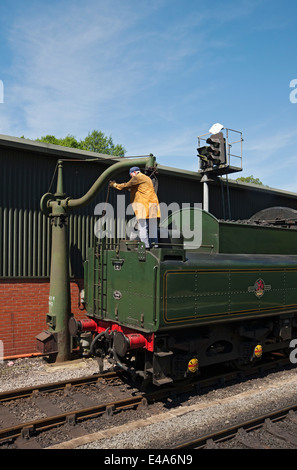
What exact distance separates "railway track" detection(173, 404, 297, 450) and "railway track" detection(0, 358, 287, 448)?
1.48 m

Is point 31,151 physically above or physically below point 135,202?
above

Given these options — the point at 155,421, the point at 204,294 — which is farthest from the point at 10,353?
the point at 204,294

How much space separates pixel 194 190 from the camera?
42.0 ft

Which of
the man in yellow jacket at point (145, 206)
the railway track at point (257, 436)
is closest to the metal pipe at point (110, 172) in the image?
→ the man in yellow jacket at point (145, 206)

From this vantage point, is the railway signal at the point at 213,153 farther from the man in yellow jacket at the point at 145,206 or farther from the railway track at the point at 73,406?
the railway track at the point at 73,406

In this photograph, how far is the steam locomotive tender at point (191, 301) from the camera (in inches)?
234

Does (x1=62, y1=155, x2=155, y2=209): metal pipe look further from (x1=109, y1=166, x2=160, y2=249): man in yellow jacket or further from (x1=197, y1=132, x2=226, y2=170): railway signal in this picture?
(x1=197, y1=132, x2=226, y2=170): railway signal

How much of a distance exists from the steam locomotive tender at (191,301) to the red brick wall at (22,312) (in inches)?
87.3

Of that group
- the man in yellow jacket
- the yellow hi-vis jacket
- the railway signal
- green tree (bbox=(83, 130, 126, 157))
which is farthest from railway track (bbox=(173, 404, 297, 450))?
green tree (bbox=(83, 130, 126, 157))

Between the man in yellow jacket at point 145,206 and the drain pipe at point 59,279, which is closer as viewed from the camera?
the man in yellow jacket at point 145,206

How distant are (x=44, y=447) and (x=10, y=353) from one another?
457 cm

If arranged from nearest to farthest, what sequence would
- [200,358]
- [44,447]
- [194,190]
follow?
1. [44,447]
2. [200,358]
3. [194,190]

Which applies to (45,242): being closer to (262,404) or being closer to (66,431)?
(66,431)

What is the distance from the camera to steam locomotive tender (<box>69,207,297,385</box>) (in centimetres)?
594
